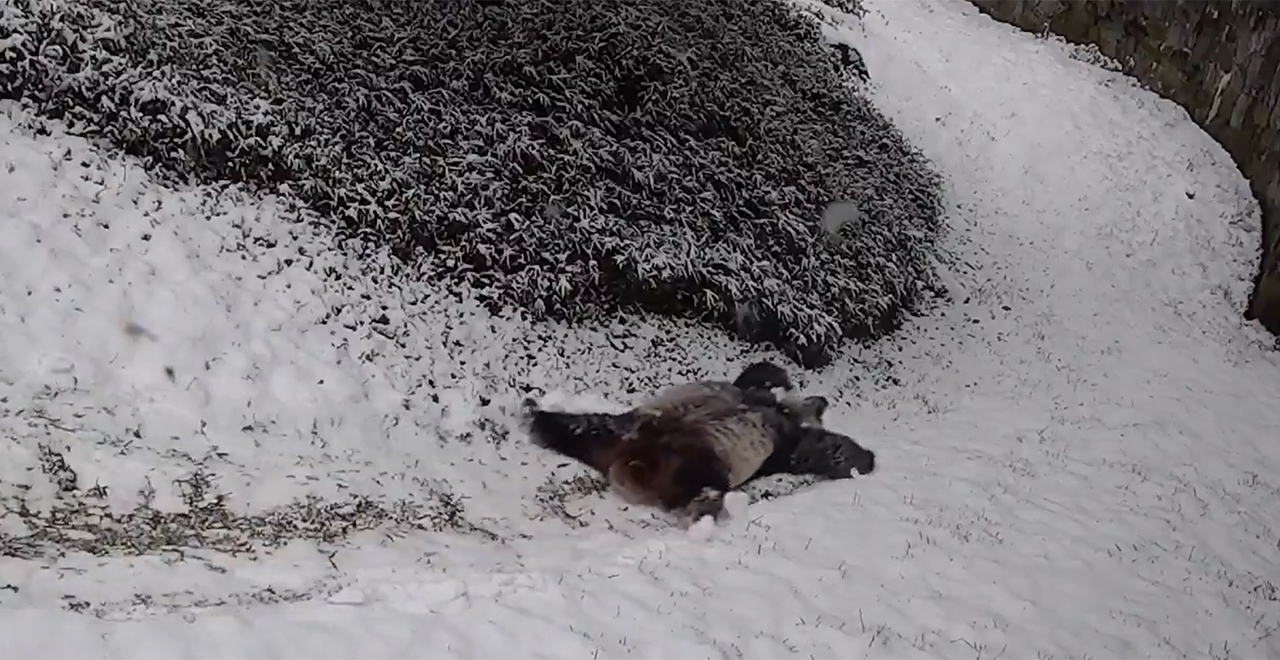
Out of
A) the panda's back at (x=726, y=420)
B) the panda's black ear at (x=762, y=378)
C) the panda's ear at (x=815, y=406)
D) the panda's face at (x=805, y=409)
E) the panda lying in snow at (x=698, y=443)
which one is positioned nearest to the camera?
the panda lying in snow at (x=698, y=443)

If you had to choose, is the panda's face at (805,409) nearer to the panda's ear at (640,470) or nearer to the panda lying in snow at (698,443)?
the panda lying in snow at (698,443)

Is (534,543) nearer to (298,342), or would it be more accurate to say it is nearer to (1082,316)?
(298,342)

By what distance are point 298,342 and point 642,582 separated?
3.65m

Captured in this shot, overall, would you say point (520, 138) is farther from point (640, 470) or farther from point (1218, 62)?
point (1218, 62)

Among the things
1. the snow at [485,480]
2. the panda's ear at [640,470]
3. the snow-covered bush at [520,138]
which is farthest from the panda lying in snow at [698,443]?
the snow-covered bush at [520,138]

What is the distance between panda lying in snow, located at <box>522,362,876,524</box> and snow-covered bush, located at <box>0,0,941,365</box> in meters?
1.40

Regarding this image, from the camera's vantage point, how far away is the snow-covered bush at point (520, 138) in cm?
841

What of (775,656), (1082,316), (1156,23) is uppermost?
(1156,23)

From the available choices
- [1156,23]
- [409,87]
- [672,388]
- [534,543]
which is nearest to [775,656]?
[534,543]

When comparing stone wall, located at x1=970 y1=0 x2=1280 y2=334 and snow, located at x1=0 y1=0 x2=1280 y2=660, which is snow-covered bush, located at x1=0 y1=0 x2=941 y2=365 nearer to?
snow, located at x1=0 y1=0 x2=1280 y2=660

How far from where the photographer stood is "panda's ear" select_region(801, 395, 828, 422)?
370 inches

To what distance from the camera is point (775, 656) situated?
17.5 feet

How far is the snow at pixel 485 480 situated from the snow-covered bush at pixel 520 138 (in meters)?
0.43

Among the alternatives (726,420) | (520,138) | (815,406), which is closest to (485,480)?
(726,420)
